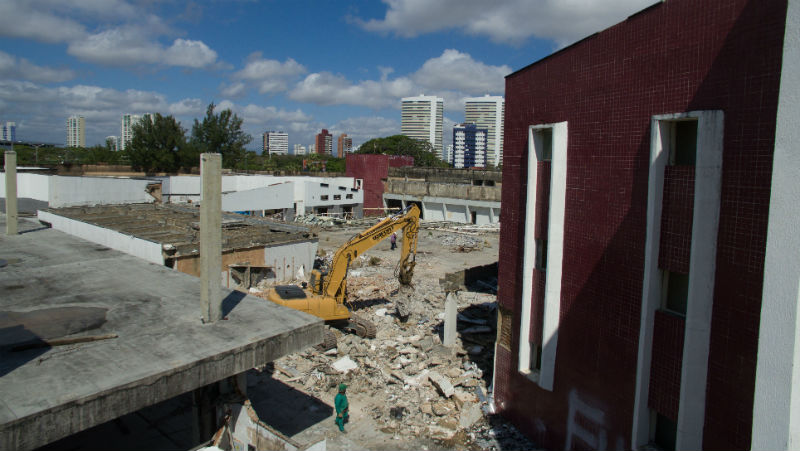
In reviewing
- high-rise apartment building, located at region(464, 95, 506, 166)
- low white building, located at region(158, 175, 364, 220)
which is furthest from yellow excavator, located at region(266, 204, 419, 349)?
high-rise apartment building, located at region(464, 95, 506, 166)

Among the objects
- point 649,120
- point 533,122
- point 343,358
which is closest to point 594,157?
point 649,120

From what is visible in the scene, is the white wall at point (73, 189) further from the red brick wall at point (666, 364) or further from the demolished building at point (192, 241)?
the red brick wall at point (666, 364)

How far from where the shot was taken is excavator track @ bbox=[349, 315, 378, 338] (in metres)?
15.7

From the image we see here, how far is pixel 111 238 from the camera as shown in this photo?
20.5 metres

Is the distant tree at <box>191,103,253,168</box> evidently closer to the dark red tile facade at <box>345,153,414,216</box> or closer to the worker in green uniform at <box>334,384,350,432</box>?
the dark red tile facade at <box>345,153,414,216</box>

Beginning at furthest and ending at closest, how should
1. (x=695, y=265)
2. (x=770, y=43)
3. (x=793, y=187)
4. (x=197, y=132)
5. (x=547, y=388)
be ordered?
(x=197, y=132) → (x=547, y=388) → (x=695, y=265) → (x=770, y=43) → (x=793, y=187)

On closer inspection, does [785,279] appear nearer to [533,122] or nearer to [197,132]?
[533,122]

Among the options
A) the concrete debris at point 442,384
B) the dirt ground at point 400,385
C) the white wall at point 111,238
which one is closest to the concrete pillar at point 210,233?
the dirt ground at point 400,385

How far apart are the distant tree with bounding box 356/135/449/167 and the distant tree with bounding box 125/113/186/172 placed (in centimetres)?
3887

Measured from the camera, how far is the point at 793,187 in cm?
586

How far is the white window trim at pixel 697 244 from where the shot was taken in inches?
285

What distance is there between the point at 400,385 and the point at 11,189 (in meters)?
15.3

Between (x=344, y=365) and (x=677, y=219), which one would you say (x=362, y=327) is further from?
(x=677, y=219)

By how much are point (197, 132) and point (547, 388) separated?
5981cm
